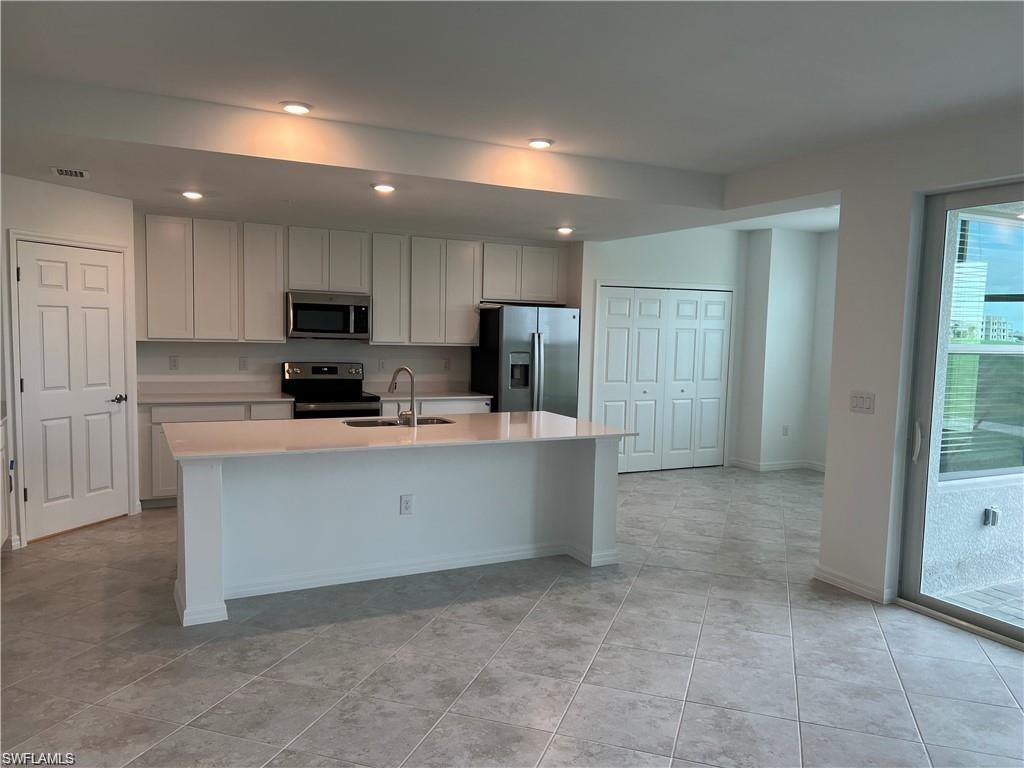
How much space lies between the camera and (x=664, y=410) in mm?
7039

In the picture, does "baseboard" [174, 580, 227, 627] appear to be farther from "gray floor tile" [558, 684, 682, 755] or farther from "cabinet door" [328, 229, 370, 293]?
"cabinet door" [328, 229, 370, 293]

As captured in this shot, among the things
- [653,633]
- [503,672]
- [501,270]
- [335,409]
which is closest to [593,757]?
[503,672]

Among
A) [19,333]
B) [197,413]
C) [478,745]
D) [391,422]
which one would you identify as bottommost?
[478,745]

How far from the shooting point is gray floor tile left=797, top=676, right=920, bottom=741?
248 centimetres

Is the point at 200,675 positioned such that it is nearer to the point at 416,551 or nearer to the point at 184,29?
the point at 416,551

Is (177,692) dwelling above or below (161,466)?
below

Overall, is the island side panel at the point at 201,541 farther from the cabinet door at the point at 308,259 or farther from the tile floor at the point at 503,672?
the cabinet door at the point at 308,259

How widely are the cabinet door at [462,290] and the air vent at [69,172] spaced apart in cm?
286

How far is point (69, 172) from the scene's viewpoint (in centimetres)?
390

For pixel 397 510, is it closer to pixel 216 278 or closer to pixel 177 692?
pixel 177 692

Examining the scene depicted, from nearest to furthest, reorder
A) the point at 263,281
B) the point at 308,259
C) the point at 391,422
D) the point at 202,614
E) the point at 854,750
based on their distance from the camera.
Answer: the point at 854,750 → the point at 202,614 → the point at 391,422 → the point at 263,281 → the point at 308,259

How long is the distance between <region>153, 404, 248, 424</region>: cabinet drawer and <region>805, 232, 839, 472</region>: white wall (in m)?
5.59

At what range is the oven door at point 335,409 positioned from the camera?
5430 millimetres

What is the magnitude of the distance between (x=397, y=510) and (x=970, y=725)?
275cm
